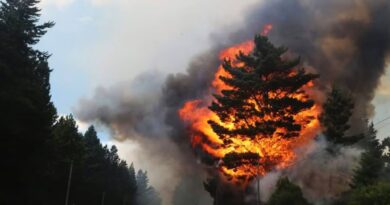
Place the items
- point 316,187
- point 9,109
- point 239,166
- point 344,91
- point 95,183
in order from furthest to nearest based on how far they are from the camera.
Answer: point 95,183
point 344,91
point 239,166
point 316,187
point 9,109

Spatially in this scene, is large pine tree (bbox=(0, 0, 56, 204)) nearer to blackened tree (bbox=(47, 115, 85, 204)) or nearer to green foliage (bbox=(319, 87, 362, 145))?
blackened tree (bbox=(47, 115, 85, 204))

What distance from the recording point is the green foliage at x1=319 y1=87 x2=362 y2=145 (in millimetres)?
60844

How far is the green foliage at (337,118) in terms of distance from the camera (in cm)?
6084

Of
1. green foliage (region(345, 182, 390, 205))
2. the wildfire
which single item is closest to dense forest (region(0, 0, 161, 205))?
the wildfire

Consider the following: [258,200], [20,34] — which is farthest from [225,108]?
[20,34]

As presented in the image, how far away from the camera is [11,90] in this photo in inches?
1807

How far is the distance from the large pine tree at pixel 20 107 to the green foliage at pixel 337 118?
32702 mm

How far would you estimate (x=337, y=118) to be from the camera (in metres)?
61.2

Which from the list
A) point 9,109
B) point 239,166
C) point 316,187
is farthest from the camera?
point 239,166

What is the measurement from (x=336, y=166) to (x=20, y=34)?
37743 mm

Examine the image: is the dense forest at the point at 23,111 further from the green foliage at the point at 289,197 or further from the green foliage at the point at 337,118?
the green foliage at the point at 337,118

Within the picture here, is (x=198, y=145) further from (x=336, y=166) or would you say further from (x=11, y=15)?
(x=11, y=15)

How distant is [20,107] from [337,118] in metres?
36.0

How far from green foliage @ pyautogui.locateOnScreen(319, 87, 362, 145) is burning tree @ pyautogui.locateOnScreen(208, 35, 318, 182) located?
Result: 2369mm
